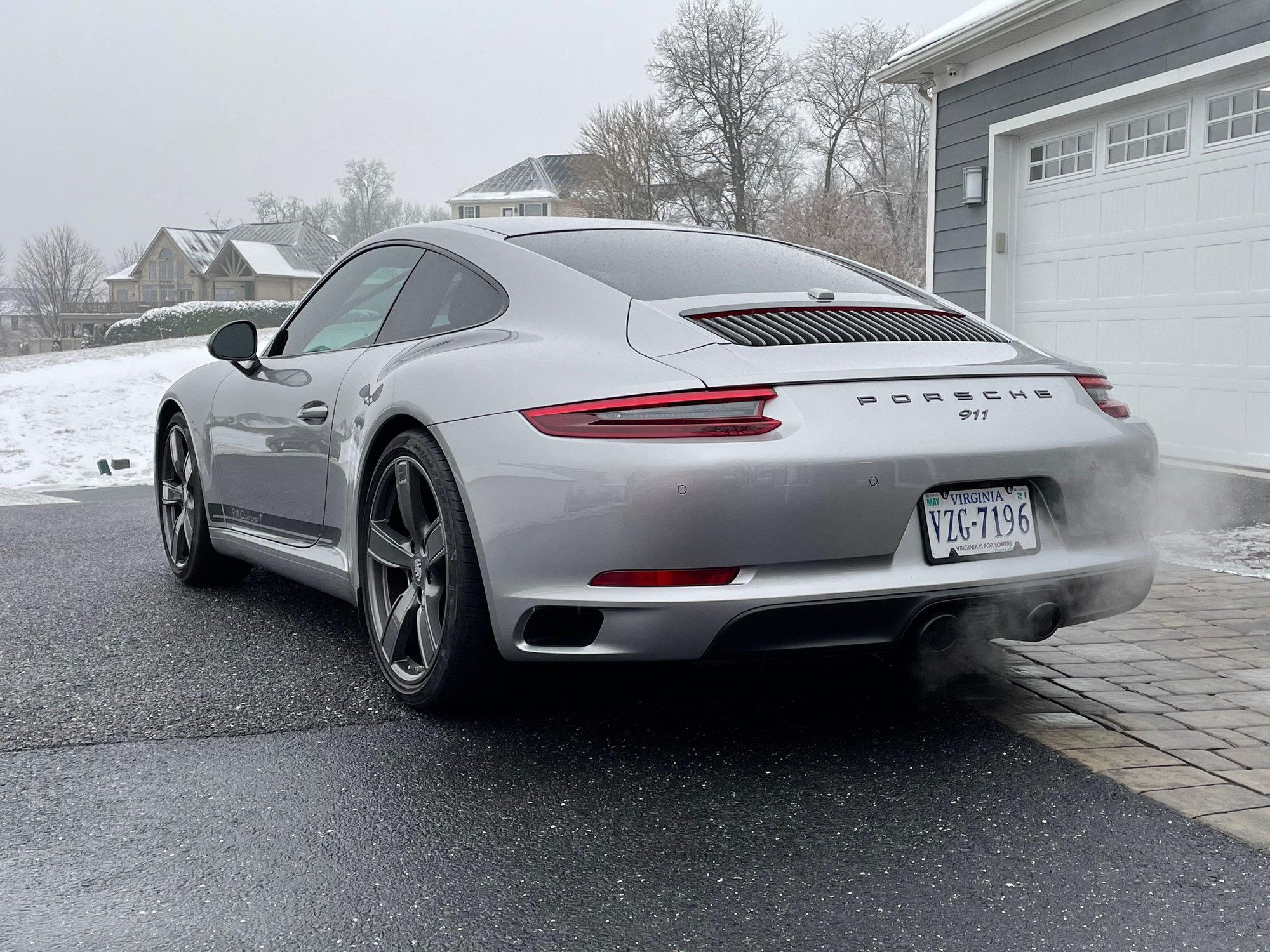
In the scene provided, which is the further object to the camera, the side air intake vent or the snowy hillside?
the snowy hillside

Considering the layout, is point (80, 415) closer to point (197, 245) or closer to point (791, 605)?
point (791, 605)

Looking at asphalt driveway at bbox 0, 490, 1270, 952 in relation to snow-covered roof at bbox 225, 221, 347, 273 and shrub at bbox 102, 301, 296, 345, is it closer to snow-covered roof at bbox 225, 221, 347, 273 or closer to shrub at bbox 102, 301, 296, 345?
shrub at bbox 102, 301, 296, 345

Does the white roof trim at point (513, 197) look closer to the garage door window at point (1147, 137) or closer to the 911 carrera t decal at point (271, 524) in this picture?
the garage door window at point (1147, 137)

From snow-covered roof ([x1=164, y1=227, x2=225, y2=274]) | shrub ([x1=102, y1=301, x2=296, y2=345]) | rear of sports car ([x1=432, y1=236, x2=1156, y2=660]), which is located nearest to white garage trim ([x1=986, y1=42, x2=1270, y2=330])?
rear of sports car ([x1=432, y1=236, x2=1156, y2=660])

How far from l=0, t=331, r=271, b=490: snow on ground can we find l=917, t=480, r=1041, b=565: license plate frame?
6.04 meters

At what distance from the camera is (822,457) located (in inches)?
102

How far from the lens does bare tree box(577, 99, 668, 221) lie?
3922 centimetres

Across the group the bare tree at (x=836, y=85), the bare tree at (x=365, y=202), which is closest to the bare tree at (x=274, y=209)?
the bare tree at (x=365, y=202)

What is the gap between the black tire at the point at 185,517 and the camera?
493 centimetres

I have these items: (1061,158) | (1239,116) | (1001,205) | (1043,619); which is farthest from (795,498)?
(1001,205)

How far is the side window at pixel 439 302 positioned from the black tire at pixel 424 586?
1.30ft

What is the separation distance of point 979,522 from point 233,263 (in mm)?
78530

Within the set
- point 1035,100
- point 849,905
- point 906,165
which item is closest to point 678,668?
point 849,905

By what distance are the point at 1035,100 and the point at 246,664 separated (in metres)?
7.97
